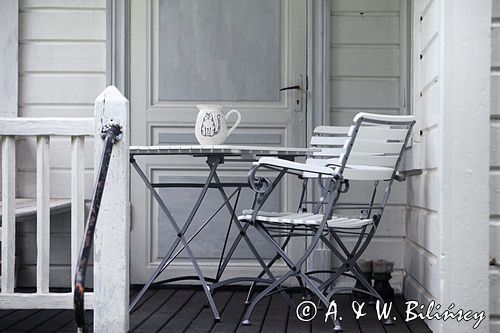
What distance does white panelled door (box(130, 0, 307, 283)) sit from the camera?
530 centimetres

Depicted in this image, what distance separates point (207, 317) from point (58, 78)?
6.54ft

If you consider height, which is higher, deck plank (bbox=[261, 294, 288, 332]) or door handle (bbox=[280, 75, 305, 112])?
door handle (bbox=[280, 75, 305, 112])

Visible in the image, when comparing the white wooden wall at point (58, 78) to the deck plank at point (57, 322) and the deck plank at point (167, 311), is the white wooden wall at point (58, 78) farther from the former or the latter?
the deck plank at point (57, 322)

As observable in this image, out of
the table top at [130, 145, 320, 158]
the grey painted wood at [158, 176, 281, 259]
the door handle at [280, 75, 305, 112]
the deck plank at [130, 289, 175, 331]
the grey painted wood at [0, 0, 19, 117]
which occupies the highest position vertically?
the grey painted wood at [0, 0, 19, 117]

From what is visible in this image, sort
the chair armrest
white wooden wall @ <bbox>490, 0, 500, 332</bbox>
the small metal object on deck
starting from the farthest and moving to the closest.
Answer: the chair armrest → white wooden wall @ <bbox>490, 0, 500, 332</bbox> → the small metal object on deck

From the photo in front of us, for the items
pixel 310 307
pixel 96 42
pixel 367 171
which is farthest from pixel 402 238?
pixel 96 42

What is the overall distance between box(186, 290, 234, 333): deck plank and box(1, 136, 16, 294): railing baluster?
2.82ft

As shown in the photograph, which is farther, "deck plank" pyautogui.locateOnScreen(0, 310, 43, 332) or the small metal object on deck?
"deck plank" pyautogui.locateOnScreen(0, 310, 43, 332)

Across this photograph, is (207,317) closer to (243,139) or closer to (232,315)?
(232,315)

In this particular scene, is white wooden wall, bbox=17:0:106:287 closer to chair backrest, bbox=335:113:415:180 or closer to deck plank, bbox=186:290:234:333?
deck plank, bbox=186:290:234:333

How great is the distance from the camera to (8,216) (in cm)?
368

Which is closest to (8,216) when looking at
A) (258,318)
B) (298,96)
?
(258,318)

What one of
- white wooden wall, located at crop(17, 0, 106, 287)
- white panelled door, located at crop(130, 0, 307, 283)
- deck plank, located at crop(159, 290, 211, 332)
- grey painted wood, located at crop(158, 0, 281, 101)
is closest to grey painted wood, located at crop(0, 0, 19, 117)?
white wooden wall, located at crop(17, 0, 106, 287)

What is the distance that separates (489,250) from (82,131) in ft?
6.06
